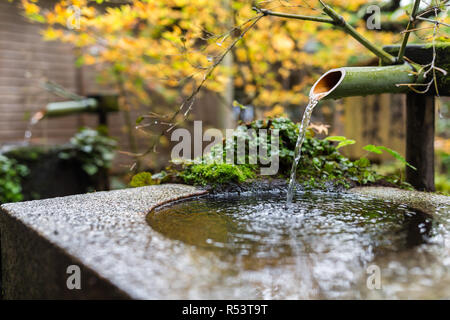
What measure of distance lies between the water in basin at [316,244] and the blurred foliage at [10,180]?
11.6ft

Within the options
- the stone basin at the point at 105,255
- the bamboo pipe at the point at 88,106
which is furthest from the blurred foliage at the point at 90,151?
the stone basin at the point at 105,255

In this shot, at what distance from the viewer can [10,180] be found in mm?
5047

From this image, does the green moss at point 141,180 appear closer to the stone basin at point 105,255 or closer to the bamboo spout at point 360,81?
the stone basin at point 105,255

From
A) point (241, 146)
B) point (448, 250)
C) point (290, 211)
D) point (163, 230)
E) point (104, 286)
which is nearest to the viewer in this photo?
point (104, 286)

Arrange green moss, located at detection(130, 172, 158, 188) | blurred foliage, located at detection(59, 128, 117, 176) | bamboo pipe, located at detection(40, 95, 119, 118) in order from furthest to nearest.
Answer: bamboo pipe, located at detection(40, 95, 119, 118) < blurred foliage, located at detection(59, 128, 117, 176) < green moss, located at detection(130, 172, 158, 188)

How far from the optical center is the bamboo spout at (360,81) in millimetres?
2574

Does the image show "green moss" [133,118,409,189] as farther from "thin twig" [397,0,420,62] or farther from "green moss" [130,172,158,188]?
"thin twig" [397,0,420,62]

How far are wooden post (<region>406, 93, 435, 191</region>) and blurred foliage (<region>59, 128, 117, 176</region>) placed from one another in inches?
194

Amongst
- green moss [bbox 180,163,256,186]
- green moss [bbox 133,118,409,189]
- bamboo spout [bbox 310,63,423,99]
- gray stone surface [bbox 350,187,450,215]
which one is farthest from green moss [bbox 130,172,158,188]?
gray stone surface [bbox 350,187,450,215]

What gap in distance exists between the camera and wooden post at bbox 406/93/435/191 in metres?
3.21

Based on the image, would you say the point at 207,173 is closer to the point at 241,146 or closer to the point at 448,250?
the point at 241,146

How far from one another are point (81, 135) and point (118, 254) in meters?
5.36
